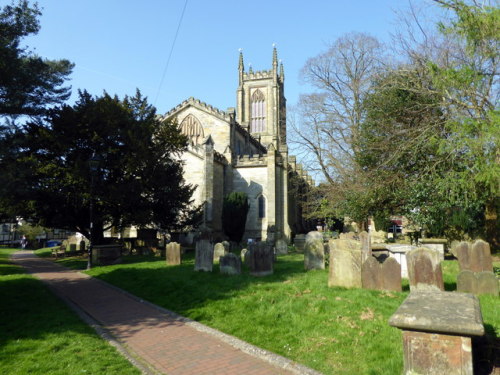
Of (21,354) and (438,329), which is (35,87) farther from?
(438,329)

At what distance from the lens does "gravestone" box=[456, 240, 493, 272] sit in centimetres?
1005

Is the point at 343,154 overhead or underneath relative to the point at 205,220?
overhead

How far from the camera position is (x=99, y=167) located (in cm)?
1878

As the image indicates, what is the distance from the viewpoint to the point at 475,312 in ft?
12.5

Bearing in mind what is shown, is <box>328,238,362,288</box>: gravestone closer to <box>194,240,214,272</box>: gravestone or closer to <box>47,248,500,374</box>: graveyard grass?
<box>47,248,500,374</box>: graveyard grass

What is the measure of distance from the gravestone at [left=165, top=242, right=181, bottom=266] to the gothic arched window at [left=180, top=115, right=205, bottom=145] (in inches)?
838

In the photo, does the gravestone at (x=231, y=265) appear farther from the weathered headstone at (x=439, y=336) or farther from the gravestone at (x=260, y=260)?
the weathered headstone at (x=439, y=336)

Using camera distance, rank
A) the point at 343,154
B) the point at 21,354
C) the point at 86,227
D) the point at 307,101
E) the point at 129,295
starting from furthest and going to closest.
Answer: the point at 307,101, the point at 343,154, the point at 86,227, the point at 129,295, the point at 21,354

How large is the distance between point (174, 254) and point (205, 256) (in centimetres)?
309

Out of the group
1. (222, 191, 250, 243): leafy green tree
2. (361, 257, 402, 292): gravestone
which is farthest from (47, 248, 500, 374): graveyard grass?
(222, 191, 250, 243): leafy green tree

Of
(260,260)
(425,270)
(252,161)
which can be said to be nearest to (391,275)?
(425,270)

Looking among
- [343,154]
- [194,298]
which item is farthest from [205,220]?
[194,298]

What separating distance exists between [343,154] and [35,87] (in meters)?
18.0

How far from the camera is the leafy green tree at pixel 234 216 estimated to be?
27.5m
